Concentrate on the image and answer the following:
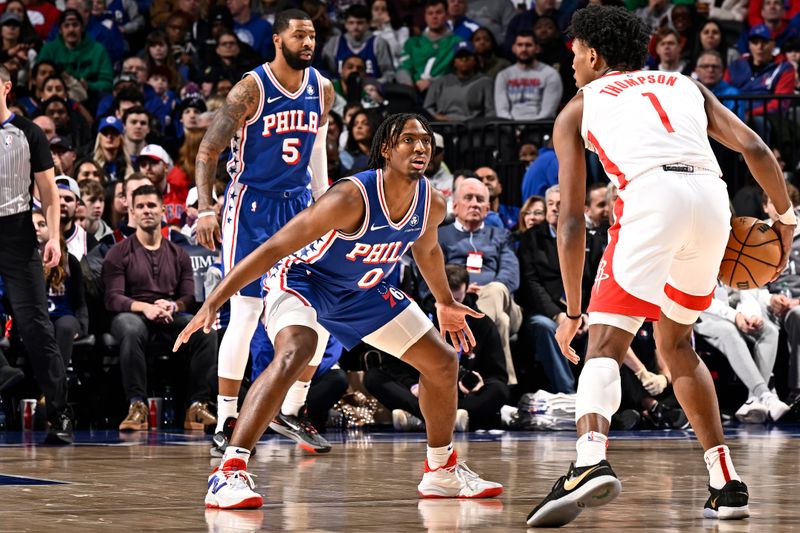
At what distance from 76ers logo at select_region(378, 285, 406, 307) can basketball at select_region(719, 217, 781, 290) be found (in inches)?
49.8

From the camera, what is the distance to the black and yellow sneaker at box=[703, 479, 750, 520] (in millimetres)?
4355

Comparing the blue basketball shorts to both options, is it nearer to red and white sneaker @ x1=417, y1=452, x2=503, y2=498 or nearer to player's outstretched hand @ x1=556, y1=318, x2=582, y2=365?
red and white sneaker @ x1=417, y1=452, x2=503, y2=498

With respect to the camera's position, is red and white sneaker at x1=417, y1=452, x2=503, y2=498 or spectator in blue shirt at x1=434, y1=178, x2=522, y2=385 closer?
red and white sneaker at x1=417, y1=452, x2=503, y2=498

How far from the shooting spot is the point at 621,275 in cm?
422

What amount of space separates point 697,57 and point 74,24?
6292mm

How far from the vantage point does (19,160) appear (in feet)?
24.2

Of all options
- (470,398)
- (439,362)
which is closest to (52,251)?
(470,398)

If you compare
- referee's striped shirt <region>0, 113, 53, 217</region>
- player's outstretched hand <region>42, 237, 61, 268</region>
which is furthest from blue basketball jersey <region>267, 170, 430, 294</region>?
referee's striped shirt <region>0, 113, 53, 217</region>

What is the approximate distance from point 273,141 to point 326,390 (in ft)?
8.07

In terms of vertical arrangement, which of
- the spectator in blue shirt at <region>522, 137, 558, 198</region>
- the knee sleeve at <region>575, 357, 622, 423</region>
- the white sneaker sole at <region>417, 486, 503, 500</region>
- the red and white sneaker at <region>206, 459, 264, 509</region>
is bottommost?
the white sneaker sole at <region>417, 486, 503, 500</region>

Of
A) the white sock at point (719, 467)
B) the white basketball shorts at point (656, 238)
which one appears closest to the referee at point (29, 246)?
the white basketball shorts at point (656, 238)

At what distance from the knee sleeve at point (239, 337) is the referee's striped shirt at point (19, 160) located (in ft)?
5.34

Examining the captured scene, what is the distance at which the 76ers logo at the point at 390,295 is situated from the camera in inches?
205

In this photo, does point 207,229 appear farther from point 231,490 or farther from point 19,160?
point 231,490
